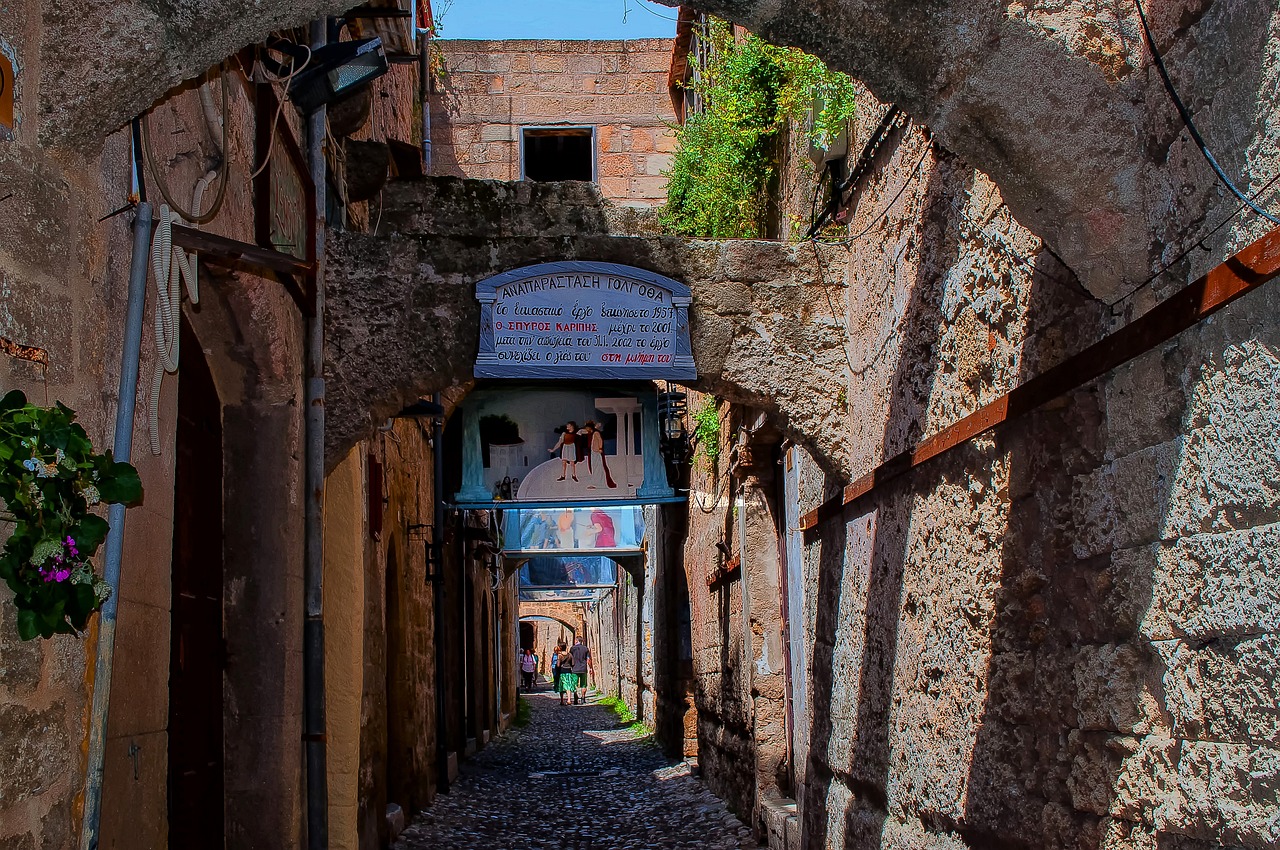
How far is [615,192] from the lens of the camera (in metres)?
11.8

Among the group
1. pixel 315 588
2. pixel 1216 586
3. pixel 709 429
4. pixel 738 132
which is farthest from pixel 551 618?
pixel 1216 586

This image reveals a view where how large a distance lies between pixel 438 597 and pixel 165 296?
7467mm

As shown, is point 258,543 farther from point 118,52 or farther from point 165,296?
point 118,52

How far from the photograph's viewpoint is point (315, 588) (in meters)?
4.80

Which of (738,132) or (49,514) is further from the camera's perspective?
(738,132)

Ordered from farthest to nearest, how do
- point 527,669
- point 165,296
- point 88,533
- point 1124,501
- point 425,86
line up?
point 527,669, point 425,86, point 165,296, point 1124,501, point 88,533

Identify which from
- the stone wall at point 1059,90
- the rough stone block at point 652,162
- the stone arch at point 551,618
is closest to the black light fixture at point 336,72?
the stone wall at point 1059,90

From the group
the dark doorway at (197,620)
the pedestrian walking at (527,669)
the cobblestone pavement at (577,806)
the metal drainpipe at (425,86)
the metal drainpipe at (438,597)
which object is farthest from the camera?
the pedestrian walking at (527,669)

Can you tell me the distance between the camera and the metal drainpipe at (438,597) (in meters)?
9.95

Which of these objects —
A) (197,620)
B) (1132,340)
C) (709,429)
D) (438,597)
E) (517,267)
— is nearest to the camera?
(1132,340)

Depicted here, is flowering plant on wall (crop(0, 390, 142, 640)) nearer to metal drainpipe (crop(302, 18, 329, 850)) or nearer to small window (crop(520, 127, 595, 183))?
metal drainpipe (crop(302, 18, 329, 850))

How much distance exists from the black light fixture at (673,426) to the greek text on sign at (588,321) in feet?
9.14

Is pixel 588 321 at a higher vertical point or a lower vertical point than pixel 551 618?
higher

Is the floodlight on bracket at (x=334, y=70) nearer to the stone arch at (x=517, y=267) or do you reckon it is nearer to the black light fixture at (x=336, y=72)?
the black light fixture at (x=336, y=72)
